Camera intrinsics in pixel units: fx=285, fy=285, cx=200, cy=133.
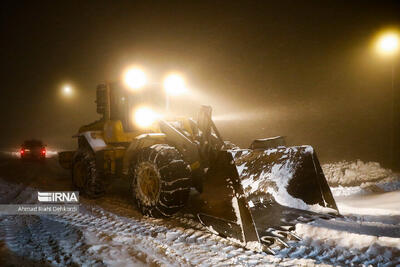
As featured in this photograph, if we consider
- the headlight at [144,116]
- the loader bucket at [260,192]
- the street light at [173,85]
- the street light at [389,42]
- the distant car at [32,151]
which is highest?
the street light at [389,42]

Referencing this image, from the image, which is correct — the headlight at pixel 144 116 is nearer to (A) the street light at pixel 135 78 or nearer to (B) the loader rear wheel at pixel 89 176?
(A) the street light at pixel 135 78

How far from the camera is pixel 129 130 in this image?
6605 millimetres

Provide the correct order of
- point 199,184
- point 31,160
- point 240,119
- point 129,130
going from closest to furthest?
point 199,184
point 129,130
point 31,160
point 240,119

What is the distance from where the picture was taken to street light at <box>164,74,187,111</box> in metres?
6.88

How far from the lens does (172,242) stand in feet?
12.6

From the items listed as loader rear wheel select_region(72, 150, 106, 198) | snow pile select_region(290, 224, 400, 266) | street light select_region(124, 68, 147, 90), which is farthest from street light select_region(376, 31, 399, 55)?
loader rear wheel select_region(72, 150, 106, 198)

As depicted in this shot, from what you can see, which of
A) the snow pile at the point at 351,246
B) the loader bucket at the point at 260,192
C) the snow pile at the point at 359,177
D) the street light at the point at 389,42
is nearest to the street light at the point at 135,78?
the loader bucket at the point at 260,192

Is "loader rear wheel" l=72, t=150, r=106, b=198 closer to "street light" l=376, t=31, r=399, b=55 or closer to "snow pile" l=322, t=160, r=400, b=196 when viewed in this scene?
"snow pile" l=322, t=160, r=400, b=196

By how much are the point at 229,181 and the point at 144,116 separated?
3.07 metres

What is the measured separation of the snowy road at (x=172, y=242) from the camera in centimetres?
320

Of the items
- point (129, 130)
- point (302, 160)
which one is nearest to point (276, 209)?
point (302, 160)

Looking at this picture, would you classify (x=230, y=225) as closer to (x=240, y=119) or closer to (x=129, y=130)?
(x=129, y=130)

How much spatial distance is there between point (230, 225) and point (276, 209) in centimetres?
129

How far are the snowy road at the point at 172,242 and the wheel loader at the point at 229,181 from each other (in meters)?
0.26
